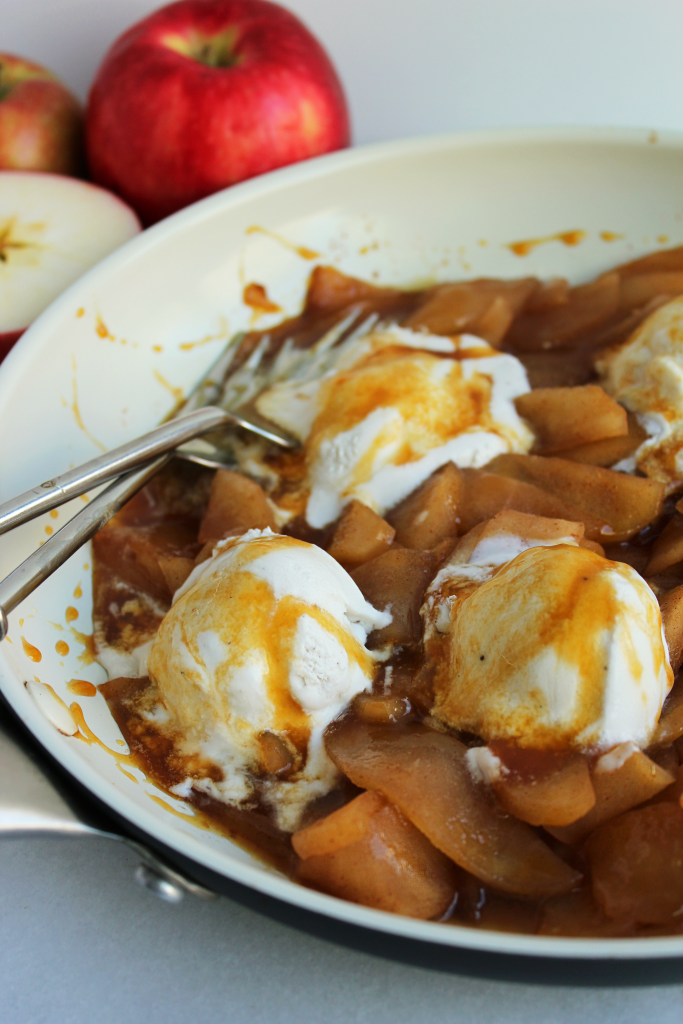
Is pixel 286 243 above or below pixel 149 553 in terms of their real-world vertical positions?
above

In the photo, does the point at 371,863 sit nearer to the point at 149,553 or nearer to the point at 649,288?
the point at 149,553

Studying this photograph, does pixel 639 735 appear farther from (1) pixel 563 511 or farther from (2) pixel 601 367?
(2) pixel 601 367

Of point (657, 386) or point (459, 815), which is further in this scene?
point (657, 386)

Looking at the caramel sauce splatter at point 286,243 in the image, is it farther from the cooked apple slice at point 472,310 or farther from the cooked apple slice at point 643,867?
the cooked apple slice at point 643,867

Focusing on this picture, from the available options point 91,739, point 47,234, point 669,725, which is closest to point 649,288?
point 669,725

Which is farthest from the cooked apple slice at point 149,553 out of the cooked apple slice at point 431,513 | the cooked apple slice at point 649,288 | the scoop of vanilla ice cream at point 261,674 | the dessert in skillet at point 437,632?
the cooked apple slice at point 649,288
